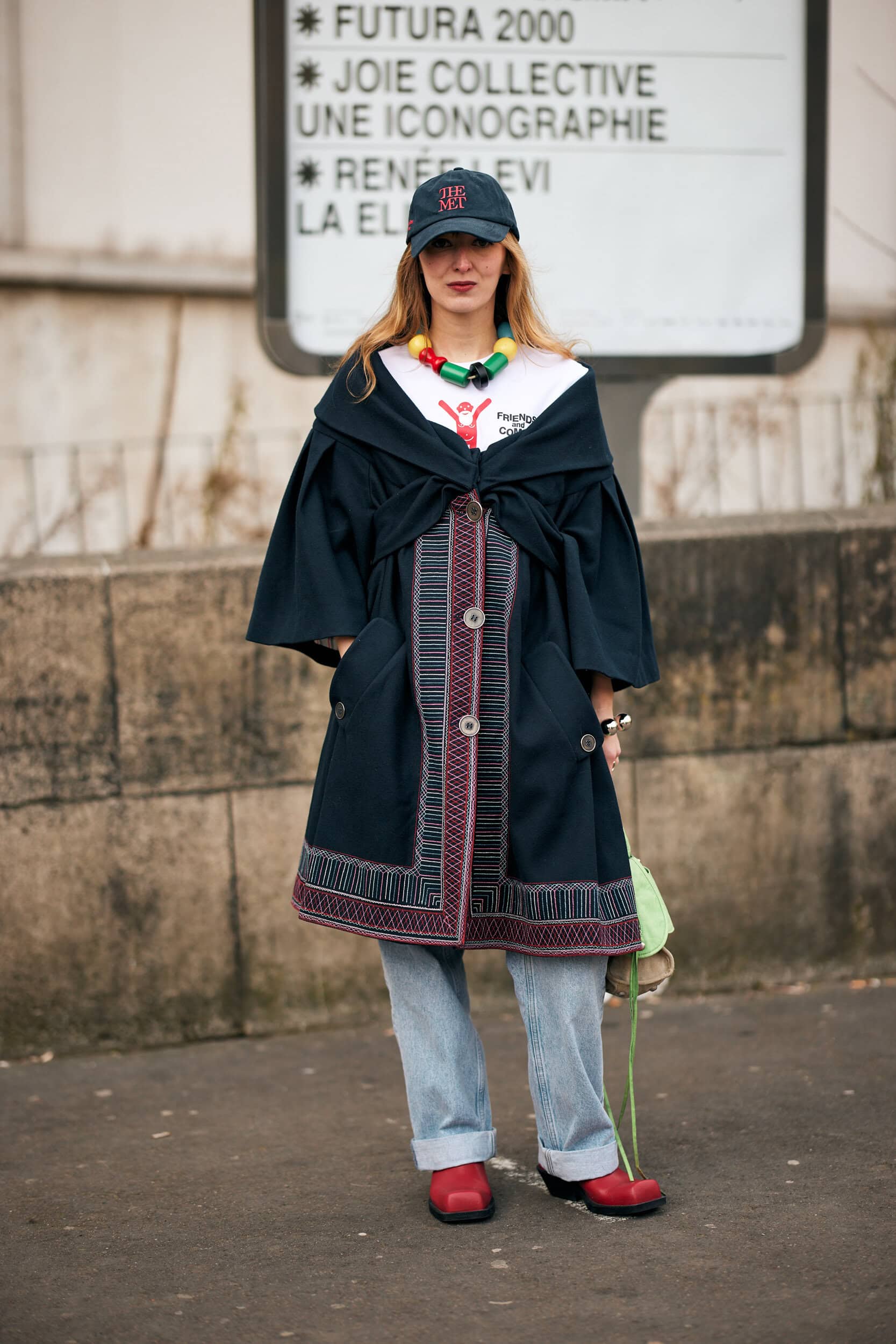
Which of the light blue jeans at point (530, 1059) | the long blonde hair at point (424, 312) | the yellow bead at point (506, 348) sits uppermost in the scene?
the long blonde hair at point (424, 312)

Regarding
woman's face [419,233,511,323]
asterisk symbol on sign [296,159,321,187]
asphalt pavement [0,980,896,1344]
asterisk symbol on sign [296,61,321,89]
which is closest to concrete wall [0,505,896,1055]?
asphalt pavement [0,980,896,1344]

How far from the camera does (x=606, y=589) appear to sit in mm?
3244

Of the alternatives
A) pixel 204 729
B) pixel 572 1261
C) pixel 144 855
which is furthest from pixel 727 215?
pixel 572 1261

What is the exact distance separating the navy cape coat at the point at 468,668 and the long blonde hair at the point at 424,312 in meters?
0.07

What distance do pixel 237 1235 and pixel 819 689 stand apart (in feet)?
7.63

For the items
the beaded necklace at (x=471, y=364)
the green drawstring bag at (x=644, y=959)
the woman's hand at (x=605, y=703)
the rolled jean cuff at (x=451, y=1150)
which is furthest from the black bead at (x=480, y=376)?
the rolled jean cuff at (x=451, y=1150)

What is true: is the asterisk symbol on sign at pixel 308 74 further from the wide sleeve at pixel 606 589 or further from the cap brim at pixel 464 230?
the wide sleeve at pixel 606 589

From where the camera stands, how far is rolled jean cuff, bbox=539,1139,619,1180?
324cm

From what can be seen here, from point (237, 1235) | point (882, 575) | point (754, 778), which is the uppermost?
point (882, 575)

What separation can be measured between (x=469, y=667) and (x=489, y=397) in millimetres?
540

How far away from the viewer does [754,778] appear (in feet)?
15.3

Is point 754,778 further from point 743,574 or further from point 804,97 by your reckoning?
point 804,97

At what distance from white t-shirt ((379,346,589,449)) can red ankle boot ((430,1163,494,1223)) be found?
1.42 meters

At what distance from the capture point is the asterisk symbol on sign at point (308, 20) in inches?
178
